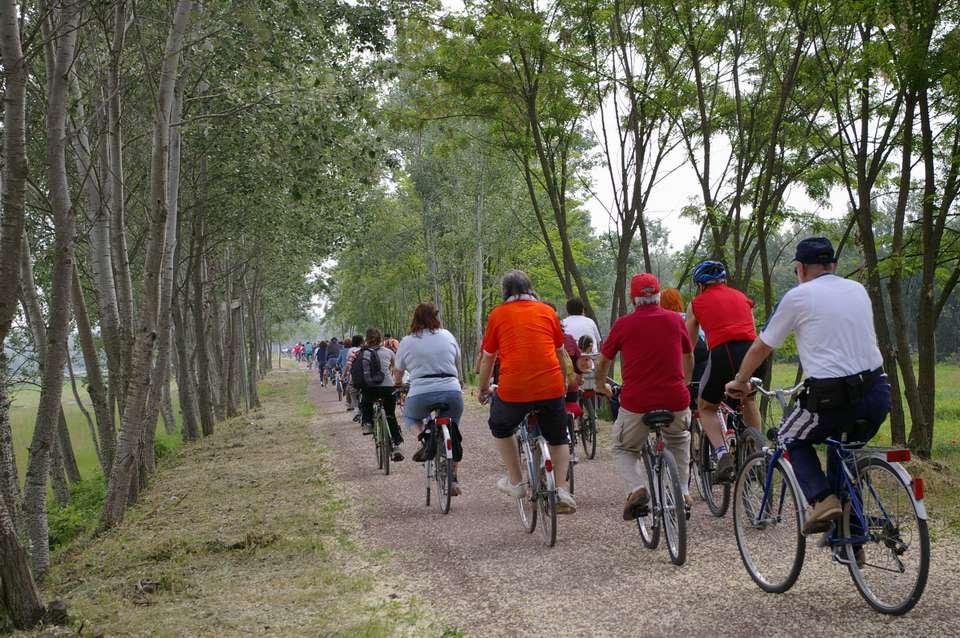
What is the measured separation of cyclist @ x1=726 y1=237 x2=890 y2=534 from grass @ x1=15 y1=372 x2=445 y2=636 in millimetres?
2230

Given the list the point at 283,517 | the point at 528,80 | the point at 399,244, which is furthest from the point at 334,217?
the point at 399,244

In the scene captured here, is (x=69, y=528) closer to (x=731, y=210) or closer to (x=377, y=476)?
(x=377, y=476)

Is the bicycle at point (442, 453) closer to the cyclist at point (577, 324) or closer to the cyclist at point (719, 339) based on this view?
the cyclist at point (577, 324)

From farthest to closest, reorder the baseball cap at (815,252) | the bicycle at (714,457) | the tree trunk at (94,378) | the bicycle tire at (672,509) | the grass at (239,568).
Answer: the tree trunk at (94,378), the bicycle at (714,457), the bicycle tire at (672,509), the grass at (239,568), the baseball cap at (815,252)

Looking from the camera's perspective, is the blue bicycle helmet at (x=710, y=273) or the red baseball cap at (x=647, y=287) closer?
the red baseball cap at (x=647, y=287)

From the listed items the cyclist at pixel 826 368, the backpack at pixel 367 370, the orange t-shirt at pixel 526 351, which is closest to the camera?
the cyclist at pixel 826 368

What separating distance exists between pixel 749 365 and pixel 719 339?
1.77 metres

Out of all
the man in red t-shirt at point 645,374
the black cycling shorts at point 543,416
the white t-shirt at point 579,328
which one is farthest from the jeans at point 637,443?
the white t-shirt at point 579,328

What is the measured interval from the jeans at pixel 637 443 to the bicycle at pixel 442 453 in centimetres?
242

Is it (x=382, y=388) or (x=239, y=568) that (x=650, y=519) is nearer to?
(x=239, y=568)

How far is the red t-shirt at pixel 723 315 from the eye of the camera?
6.54 metres

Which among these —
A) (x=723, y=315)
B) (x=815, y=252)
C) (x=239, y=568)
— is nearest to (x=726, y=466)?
(x=723, y=315)

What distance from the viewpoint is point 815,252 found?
4.48 meters

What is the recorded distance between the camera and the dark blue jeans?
424cm
